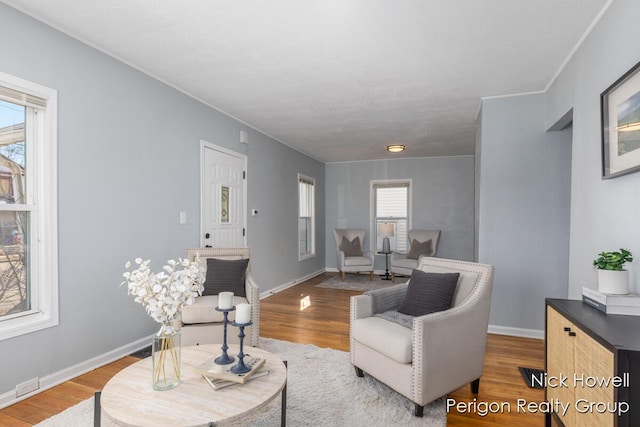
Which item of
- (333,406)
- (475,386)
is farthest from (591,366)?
(333,406)

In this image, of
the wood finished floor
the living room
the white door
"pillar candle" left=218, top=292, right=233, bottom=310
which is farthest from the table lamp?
"pillar candle" left=218, top=292, right=233, bottom=310

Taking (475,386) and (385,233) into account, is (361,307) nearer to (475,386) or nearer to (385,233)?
(475,386)

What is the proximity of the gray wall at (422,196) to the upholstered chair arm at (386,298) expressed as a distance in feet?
14.9

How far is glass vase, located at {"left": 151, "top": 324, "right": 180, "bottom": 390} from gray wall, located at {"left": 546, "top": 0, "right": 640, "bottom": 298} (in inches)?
88.9

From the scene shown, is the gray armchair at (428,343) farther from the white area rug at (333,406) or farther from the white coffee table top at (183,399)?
the white coffee table top at (183,399)

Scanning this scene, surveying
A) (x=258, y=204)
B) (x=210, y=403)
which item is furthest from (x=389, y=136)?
(x=210, y=403)

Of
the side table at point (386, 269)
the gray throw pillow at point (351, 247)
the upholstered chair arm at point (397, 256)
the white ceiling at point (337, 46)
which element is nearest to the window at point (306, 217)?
the gray throw pillow at point (351, 247)

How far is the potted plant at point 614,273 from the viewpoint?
5.36ft

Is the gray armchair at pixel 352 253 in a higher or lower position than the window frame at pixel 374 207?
lower

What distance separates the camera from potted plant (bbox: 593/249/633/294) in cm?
163

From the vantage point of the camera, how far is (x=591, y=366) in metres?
1.37

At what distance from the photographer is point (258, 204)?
16.7ft

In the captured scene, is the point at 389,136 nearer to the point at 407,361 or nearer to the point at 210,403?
the point at 407,361

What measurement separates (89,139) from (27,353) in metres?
1.55
